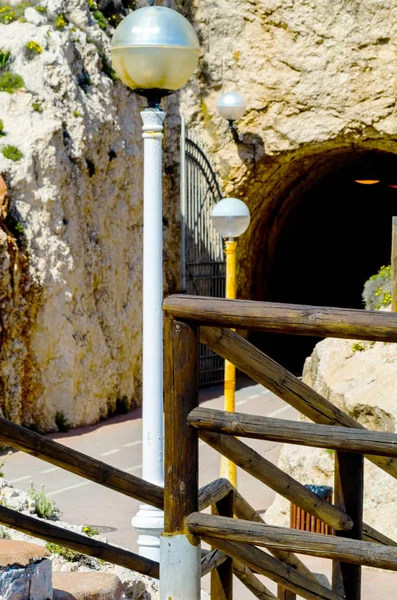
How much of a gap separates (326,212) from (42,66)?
11480 mm

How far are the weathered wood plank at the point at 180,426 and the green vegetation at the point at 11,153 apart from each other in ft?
30.5

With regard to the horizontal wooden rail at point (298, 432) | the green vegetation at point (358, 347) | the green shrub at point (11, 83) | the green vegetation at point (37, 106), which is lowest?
the green vegetation at point (358, 347)

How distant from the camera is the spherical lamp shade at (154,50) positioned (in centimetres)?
561

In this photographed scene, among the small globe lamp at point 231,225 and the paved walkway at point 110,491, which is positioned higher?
the small globe lamp at point 231,225

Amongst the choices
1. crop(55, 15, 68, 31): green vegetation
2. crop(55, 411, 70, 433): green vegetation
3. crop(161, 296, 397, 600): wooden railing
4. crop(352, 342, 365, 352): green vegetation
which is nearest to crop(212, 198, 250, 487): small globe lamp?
crop(352, 342, 365, 352): green vegetation

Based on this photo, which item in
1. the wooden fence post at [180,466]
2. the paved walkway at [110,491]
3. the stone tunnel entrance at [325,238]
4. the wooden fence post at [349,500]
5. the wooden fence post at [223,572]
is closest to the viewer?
the wooden fence post at [180,466]

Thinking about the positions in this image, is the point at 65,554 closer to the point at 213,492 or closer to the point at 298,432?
the point at 213,492

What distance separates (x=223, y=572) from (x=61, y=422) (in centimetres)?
860

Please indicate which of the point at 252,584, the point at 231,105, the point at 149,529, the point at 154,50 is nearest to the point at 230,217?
the point at 154,50

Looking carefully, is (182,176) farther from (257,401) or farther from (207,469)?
(207,469)

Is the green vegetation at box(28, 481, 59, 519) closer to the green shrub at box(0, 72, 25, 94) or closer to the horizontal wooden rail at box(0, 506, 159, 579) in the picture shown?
the horizontal wooden rail at box(0, 506, 159, 579)

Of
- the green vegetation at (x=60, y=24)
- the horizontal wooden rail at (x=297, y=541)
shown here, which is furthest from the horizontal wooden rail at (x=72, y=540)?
the green vegetation at (x=60, y=24)

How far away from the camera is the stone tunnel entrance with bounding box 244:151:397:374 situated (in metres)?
18.9

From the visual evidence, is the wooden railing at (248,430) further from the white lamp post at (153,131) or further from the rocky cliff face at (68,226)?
the rocky cliff face at (68,226)
